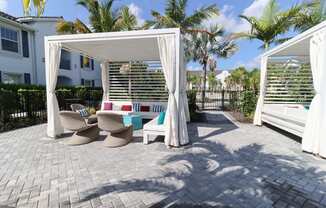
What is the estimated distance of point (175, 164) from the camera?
13.7ft

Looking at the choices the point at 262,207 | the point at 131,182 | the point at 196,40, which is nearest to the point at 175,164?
the point at 131,182

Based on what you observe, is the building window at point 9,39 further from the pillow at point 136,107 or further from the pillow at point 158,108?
the pillow at point 158,108

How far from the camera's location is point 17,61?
42.4 ft

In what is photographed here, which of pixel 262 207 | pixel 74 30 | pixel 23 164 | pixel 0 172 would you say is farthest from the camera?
pixel 74 30

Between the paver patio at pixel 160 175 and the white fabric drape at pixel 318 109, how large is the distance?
1.06 feet

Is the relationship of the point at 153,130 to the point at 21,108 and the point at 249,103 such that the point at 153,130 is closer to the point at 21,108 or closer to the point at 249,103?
the point at 21,108

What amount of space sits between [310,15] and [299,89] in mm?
4095

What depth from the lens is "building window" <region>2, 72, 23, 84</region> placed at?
1230 cm

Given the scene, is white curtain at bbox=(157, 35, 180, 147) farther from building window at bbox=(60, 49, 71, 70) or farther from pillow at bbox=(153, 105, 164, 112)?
building window at bbox=(60, 49, 71, 70)

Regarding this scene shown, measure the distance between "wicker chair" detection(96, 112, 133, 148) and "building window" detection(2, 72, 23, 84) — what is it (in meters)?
11.1

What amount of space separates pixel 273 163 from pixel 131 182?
10.2 feet

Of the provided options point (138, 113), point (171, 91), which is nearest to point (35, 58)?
point (138, 113)

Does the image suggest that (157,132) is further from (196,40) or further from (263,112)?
(196,40)

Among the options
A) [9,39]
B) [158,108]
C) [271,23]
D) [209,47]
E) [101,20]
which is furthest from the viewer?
[209,47]
